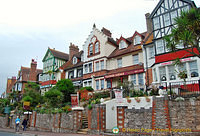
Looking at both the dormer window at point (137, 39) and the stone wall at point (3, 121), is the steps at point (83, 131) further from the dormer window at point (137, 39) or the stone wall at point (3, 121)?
the stone wall at point (3, 121)

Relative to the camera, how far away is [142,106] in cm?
1347

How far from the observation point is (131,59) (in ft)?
78.1

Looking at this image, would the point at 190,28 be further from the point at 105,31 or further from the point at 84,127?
the point at 105,31

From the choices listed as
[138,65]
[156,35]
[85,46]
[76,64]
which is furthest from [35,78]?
[156,35]

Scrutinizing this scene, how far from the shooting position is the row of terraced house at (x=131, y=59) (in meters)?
18.3

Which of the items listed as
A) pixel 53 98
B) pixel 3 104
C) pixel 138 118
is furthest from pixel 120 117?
pixel 3 104

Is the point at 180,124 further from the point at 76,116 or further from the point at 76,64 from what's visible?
the point at 76,64

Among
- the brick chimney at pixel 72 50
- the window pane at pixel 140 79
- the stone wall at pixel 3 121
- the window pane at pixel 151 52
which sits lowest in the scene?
the stone wall at pixel 3 121

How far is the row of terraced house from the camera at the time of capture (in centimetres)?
1827

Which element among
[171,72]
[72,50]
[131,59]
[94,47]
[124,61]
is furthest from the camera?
[72,50]

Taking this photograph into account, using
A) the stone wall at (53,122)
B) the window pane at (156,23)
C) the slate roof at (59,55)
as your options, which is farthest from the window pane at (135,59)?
the slate roof at (59,55)

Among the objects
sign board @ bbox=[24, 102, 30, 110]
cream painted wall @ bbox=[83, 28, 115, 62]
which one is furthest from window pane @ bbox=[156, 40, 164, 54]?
sign board @ bbox=[24, 102, 30, 110]

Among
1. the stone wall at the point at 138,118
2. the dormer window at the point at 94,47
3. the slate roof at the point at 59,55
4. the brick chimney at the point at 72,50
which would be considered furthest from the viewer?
the slate roof at the point at 59,55

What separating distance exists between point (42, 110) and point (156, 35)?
1654 centimetres
